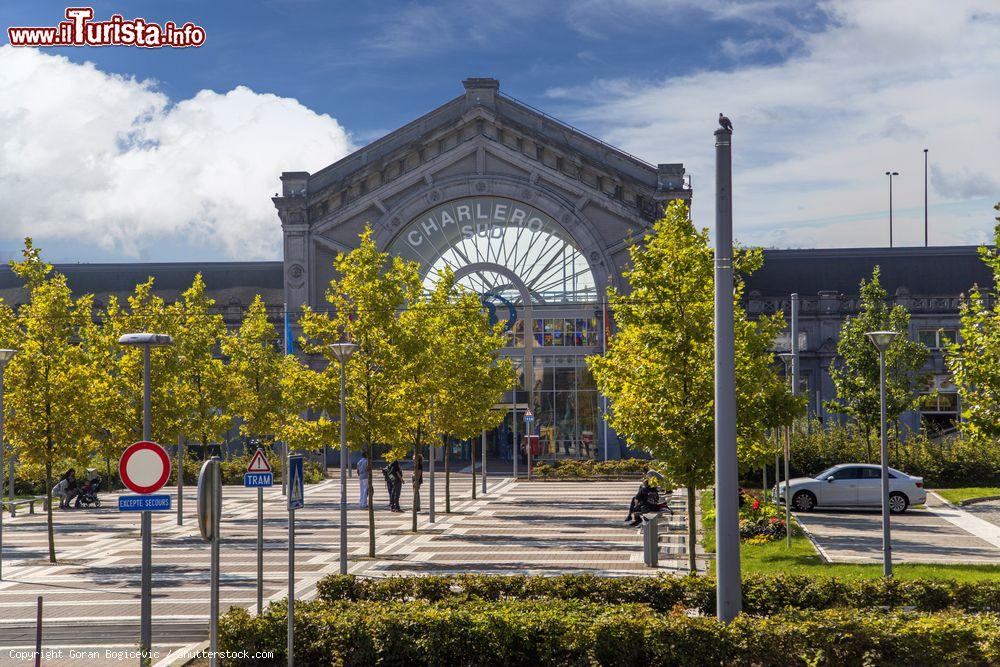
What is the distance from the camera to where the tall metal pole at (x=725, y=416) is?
12.7 meters

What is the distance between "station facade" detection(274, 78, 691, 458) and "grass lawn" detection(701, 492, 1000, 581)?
34.2 meters

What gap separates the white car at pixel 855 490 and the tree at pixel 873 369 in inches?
296

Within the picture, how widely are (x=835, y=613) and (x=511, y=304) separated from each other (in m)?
47.4

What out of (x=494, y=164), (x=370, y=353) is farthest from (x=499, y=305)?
(x=370, y=353)

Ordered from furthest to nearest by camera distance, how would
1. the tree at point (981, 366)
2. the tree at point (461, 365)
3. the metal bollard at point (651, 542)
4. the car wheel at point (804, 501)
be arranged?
the tree at point (461, 365) → the car wheel at point (804, 501) → the metal bollard at point (651, 542) → the tree at point (981, 366)

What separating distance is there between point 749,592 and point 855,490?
20175mm

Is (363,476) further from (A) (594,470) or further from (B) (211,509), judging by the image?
(B) (211,509)

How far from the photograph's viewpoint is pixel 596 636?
46.8 feet

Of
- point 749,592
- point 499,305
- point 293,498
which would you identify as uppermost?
point 499,305

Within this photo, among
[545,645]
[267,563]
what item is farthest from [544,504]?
[545,645]

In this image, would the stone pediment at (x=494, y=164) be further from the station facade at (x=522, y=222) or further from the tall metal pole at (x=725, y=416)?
the tall metal pole at (x=725, y=416)

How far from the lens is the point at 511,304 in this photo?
2419 inches

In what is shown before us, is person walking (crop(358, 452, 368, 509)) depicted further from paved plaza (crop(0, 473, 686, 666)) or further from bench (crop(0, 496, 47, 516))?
bench (crop(0, 496, 47, 516))

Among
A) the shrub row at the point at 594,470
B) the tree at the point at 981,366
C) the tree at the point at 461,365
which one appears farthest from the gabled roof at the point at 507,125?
the tree at the point at 981,366
